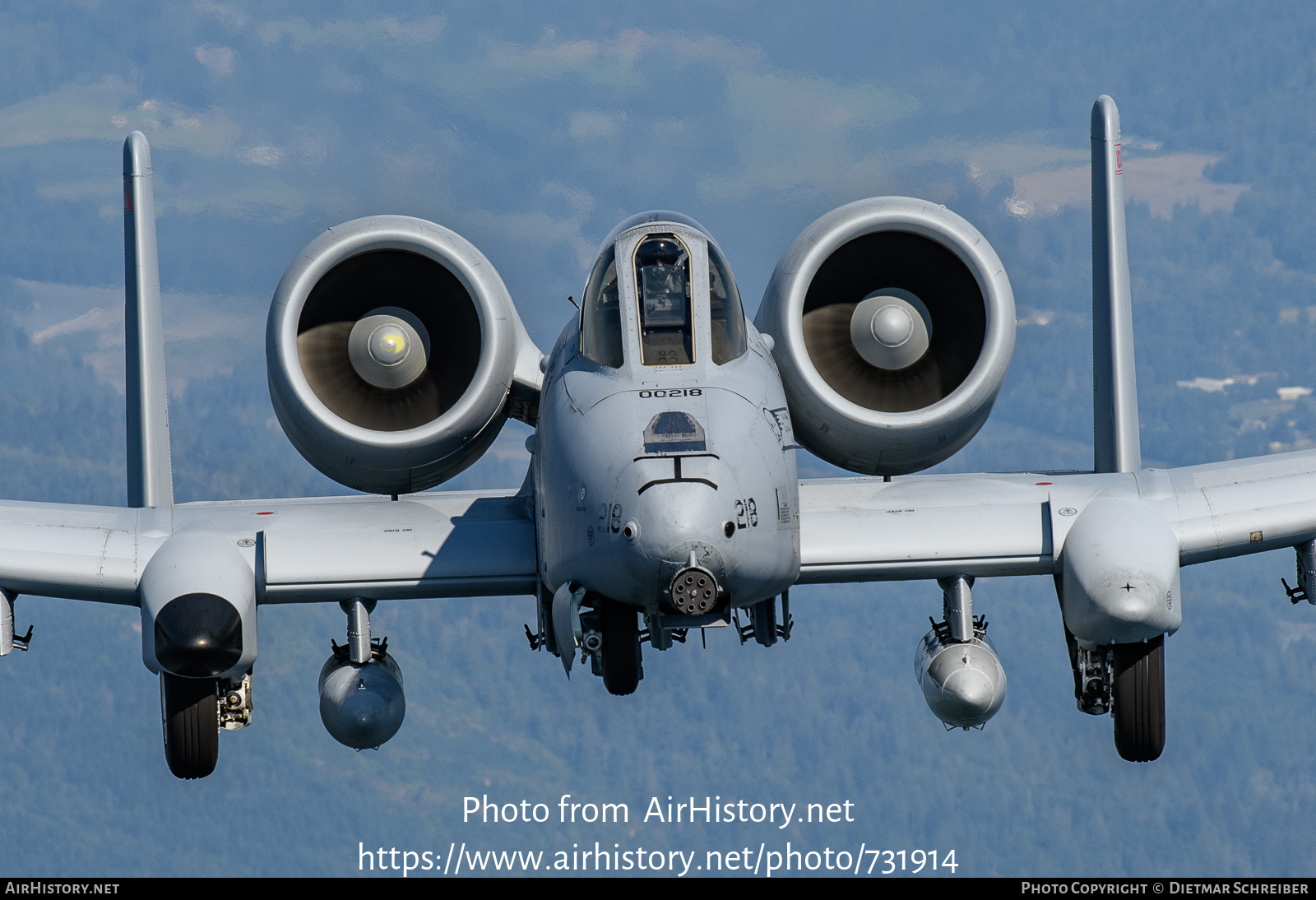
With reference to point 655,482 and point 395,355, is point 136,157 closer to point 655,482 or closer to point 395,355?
point 395,355

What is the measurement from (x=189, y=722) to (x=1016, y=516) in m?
7.43

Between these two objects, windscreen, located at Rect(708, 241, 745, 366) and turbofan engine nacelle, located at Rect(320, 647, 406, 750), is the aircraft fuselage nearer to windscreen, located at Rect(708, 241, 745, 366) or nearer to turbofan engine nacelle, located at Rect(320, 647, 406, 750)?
windscreen, located at Rect(708, 241, 745, 366)

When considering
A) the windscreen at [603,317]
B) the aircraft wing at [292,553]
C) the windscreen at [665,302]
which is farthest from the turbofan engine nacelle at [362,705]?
the windscreen at [665,302]

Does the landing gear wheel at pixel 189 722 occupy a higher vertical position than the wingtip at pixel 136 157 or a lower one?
lower

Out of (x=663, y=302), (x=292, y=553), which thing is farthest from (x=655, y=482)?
(x=292, y=553)

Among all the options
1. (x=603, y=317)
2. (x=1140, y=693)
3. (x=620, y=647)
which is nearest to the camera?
(x=620, y=647)

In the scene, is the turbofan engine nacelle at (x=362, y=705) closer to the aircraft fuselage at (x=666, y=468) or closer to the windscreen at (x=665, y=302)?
the aircraft fuselage at (x=666, y=468)

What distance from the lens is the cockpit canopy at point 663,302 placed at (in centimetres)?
1827

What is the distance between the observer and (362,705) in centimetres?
1958

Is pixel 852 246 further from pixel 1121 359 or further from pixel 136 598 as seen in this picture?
pixel 136 598

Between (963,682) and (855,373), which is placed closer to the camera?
(963,682)

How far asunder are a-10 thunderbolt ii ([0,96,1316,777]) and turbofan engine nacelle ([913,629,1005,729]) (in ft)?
0.10

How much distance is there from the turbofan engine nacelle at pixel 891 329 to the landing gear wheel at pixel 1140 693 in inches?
111

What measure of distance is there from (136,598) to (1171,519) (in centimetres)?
914
